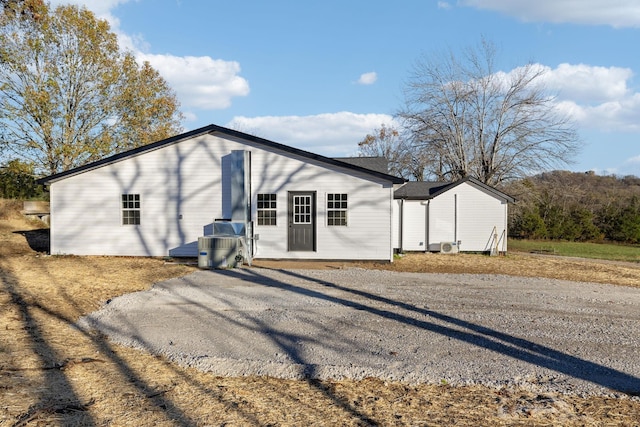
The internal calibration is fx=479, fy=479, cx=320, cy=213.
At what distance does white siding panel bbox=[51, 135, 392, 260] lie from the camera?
15352mm

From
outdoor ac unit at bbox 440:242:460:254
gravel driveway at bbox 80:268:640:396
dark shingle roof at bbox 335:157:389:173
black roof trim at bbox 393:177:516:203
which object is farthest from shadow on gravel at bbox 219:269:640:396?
black roof trim at bbox 393:177:516:203

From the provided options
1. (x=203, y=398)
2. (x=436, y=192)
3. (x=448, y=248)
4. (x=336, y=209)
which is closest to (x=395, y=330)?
(x=203, y=398)

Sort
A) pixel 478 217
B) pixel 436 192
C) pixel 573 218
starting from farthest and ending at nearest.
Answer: pixel 573 218 → pixel 478 217 → pixel 436 192

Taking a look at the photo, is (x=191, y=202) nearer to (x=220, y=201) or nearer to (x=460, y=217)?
(x=220, y=201)

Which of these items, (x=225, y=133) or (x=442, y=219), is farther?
(x=442, y=219)

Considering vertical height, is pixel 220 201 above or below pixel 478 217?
above

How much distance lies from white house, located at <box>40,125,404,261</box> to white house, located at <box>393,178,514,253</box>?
5.28m

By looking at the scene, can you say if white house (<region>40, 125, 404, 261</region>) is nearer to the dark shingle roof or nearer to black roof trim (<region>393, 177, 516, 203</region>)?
the dark shingle roof

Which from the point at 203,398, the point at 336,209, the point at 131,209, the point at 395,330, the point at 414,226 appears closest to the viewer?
the point at 203,398

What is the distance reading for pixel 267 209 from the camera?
51.1ft

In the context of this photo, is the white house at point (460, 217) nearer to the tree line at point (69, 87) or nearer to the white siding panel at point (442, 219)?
the white siding panel at point (442, 219)

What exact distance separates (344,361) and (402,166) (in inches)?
1179

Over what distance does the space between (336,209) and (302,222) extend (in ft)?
3.90

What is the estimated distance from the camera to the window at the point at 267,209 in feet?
51.0
